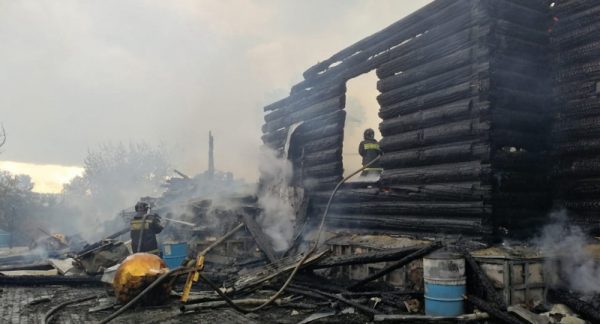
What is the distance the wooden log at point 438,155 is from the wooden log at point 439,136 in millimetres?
94

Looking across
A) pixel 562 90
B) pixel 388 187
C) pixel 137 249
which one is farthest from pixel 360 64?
pixel 137 249

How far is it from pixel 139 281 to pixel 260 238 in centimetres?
494

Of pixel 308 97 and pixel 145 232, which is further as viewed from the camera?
pixel 308 97

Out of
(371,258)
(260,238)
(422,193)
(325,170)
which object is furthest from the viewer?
(260,238)

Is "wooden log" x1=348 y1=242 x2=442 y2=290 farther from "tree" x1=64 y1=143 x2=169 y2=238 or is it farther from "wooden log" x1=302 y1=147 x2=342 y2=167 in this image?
"tree" x1=64 y1=143 x2=169 y2=238

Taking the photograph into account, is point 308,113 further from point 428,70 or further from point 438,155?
point 438,155

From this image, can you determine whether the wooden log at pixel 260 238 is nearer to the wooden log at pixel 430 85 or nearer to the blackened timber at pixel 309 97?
the blackened timber at pixel 309 97

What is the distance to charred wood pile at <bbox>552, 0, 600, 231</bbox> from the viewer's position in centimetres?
723

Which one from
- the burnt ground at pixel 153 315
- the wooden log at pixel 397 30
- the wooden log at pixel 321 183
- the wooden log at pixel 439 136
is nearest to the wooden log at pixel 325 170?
the wooden log at pixel 321 183

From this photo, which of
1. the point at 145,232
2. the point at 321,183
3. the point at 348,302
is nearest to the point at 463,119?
the point at 348,302

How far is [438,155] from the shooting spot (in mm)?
8227

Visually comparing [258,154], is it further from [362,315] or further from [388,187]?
[362,315]

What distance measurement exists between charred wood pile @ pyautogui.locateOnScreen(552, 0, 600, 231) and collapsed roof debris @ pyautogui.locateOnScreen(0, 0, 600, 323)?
0.8 inches

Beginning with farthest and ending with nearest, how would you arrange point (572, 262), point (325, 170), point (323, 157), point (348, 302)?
point (323, 157) → point (325, 170) → point (348, 302) → point (572, 262)
